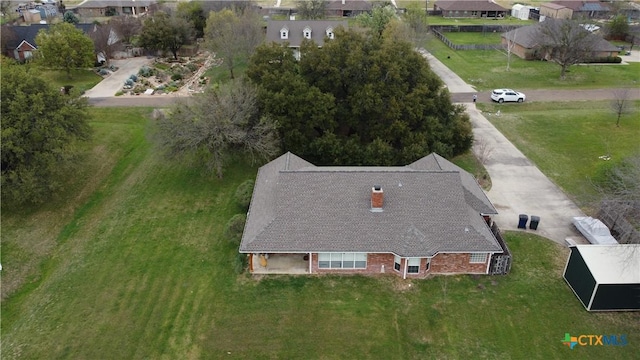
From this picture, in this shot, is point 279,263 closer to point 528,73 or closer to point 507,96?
point 507,96

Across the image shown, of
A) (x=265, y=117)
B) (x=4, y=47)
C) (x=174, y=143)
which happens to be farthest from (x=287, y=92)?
(x=4, y=47)

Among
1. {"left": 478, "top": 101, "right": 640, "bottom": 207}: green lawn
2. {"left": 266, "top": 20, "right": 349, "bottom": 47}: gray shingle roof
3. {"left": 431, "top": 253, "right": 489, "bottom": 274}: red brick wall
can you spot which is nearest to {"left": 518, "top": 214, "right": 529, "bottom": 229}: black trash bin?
{"left": 478, "top": 101, "right": 640, "bottom": 207}: green lawn

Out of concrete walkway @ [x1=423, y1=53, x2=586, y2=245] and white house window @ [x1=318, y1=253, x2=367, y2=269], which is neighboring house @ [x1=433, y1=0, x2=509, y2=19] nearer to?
concrete walkway @ [x1=423, y1=53, x2=586, y2=245]

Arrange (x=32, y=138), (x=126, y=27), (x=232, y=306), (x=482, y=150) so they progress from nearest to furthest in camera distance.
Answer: (x=232, y=306) < (x=32, y=138) < (x=482, y=150) < (x=126, y=27)

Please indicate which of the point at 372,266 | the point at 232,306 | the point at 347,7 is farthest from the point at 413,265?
the point at 347,7

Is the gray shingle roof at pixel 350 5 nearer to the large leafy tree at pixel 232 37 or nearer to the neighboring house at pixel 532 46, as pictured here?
the neighboring house at pixel 532 46

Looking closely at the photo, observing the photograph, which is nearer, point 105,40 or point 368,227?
point 368,227
